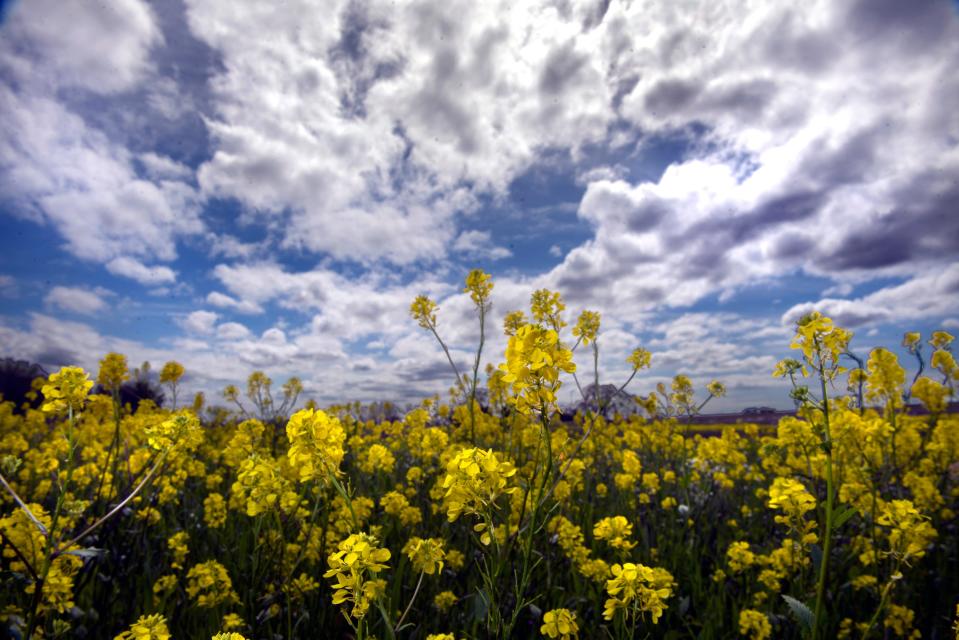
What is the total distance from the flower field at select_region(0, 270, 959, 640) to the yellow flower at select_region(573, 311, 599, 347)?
0.05 feet

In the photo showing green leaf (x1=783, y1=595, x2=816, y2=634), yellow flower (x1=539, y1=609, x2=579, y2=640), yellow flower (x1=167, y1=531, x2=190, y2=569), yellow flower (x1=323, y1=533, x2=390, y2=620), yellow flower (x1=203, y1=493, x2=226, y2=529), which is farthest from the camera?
yellow flower (x1=203, y1=493, x2=226, y2=529)

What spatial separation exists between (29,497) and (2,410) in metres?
4.80

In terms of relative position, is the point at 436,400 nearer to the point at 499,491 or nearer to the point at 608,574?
the point at 608,574

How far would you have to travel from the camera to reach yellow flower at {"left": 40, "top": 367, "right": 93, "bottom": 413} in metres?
2.61

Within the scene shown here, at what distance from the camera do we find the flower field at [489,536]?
206cm

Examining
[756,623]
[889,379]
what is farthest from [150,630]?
[889,379]

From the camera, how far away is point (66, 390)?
2611 millimetres

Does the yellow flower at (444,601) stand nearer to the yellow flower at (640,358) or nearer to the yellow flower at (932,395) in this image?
the yellow flower at (640,358)

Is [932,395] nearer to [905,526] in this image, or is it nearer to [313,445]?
[905,526]

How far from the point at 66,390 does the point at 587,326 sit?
3.12 meters

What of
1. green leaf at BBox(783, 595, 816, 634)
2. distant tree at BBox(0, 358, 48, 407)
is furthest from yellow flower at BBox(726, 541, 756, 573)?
distant tree at BBox(0, 358, 48, 407)

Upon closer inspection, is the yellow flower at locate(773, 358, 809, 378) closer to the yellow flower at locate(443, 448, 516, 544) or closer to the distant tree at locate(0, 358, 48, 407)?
the yellow flower at locate(443, 448, 516, 544)

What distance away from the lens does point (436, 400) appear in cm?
1095

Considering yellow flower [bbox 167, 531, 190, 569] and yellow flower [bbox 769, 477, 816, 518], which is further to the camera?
yellow flower [bbox 167, 531, 190, 569]
